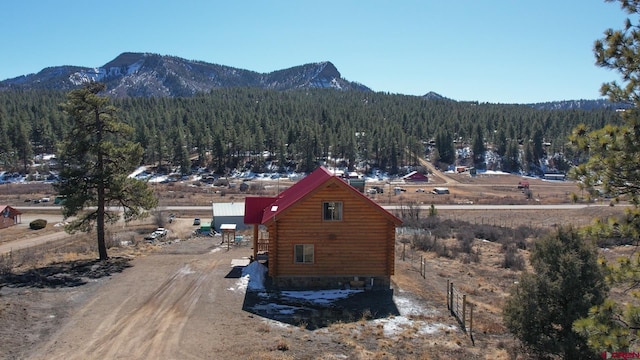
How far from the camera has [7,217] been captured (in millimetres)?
56781

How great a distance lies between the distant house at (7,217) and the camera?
55737 millimetres

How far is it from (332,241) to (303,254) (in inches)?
60.8

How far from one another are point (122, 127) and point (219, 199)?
172 ft

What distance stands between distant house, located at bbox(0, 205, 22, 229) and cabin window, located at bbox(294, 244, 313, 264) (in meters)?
48.8

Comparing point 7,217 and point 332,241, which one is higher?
point 332,241

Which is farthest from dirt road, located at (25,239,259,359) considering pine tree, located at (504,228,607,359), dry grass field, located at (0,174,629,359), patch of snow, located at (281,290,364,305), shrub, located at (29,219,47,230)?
shrub, located at (29,219,47,230)

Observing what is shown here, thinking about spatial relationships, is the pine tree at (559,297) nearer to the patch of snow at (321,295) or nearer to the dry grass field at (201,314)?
the dry grass field at (201,314)

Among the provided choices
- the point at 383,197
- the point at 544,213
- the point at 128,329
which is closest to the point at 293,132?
the point at 383,197

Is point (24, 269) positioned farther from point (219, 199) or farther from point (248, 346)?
point (219, 199)

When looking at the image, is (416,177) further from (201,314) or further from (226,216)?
(201,314)

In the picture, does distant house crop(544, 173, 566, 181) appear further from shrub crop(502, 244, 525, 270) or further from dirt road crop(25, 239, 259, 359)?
dirt road crop(25, 239, 259, 359)

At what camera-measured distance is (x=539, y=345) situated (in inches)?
579

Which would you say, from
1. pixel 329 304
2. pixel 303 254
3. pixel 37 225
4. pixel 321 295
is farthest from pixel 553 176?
pixel 329 304

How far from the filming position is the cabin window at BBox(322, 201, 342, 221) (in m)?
22.7
